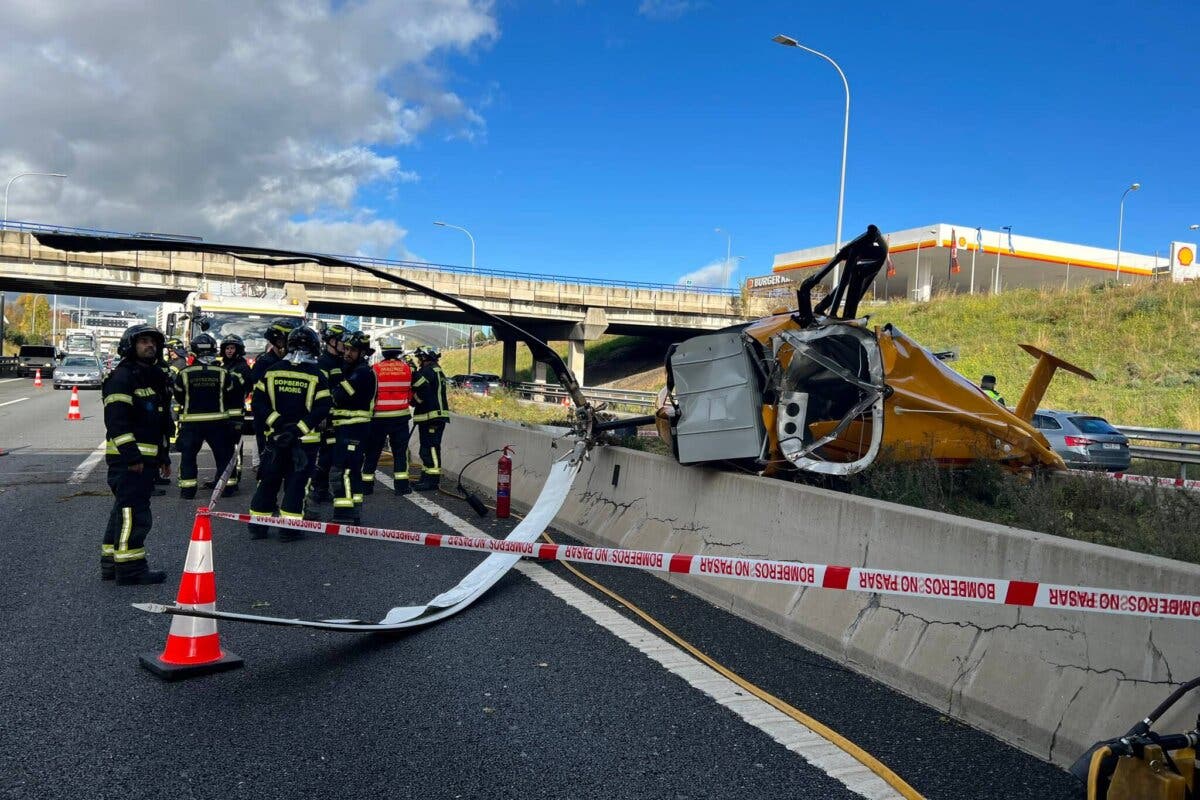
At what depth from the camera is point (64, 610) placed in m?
5.71

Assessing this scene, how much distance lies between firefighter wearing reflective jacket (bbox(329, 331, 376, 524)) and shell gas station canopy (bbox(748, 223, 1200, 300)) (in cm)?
3957

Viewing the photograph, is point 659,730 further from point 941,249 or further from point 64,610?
point 941,249

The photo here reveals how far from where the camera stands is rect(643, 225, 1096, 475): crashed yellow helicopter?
6.61 m

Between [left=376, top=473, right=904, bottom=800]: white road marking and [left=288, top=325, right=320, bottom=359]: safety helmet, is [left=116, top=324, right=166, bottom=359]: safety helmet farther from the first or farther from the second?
[left=376, top=473, right=904, bottom=800]: white road marking

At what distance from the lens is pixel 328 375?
10.4m

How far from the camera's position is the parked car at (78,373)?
122ft

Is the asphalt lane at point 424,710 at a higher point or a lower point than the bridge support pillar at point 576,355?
lower

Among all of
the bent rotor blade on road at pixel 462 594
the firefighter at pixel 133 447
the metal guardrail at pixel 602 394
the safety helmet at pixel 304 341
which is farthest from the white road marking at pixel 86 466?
the metal guardrail at pixel 602 394

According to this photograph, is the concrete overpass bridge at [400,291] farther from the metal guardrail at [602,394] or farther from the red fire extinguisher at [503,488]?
the red fire extinguisher at [503,488]

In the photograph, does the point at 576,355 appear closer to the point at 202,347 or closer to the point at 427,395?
the point at 427,395

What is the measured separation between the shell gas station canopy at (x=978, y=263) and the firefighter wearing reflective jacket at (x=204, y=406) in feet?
131

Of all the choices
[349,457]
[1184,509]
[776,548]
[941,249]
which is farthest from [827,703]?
[941,249]

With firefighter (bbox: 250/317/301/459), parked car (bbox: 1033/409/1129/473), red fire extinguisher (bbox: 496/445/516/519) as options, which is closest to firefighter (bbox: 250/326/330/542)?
firefighter (bbox: 250/317/301/459)

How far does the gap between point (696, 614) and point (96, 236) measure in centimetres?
492
